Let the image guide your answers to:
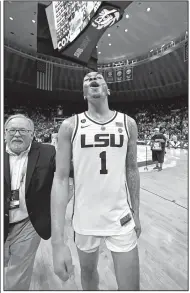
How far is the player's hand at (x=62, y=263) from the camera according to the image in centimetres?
89

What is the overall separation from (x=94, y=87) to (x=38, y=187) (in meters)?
0.80

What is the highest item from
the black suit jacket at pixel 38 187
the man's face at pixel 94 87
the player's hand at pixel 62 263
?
the man's face at pixel 94 87

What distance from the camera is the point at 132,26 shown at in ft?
7.64

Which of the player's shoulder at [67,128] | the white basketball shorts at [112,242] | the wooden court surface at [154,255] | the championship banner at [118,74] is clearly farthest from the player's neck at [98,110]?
the championship banner at [118,74]

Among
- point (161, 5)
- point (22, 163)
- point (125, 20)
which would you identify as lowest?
point (22, 163)

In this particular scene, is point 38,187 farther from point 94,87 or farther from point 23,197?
point 94,87

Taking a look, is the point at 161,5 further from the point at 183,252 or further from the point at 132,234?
the point at 183,252

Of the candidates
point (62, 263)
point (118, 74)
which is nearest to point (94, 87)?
point (62, 263)

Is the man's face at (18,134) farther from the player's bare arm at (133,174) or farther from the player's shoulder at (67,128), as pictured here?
the player's bare arm at (133,174)

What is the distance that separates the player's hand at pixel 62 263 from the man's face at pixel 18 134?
28.1 inches

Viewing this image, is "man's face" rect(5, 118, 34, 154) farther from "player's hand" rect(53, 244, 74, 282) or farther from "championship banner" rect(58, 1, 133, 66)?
"championship banner" rect(58, 1, 133, 66)

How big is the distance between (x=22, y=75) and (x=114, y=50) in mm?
6280

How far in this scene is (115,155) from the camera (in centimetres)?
98

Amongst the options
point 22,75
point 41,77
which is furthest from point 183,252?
point 22,75
